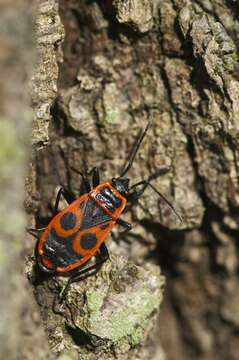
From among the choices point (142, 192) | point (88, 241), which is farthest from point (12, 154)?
point (142, 192)

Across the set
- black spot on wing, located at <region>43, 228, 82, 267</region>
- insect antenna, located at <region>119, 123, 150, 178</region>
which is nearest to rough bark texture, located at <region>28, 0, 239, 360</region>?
insect antenna, located at <region>119, 123, 150, 178</region>

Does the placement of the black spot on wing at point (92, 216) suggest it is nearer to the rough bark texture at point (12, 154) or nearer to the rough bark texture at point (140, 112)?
the rough bark texture at point (140, 112)

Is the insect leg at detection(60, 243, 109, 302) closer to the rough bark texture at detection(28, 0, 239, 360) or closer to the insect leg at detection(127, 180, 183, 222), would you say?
the rough bark texture at detection(28, 0, 239, 360)

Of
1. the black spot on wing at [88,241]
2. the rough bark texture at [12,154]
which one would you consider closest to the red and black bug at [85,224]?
the black spot on wing at [88,241]

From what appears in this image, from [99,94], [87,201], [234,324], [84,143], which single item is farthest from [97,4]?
[234,324]

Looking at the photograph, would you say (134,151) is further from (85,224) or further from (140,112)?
(85,224)

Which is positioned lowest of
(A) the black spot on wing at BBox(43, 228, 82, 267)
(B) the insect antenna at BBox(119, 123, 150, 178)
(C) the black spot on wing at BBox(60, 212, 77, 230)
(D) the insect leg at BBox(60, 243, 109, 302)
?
(D) the insect leg at BBox(60, 243, 109, 302)
